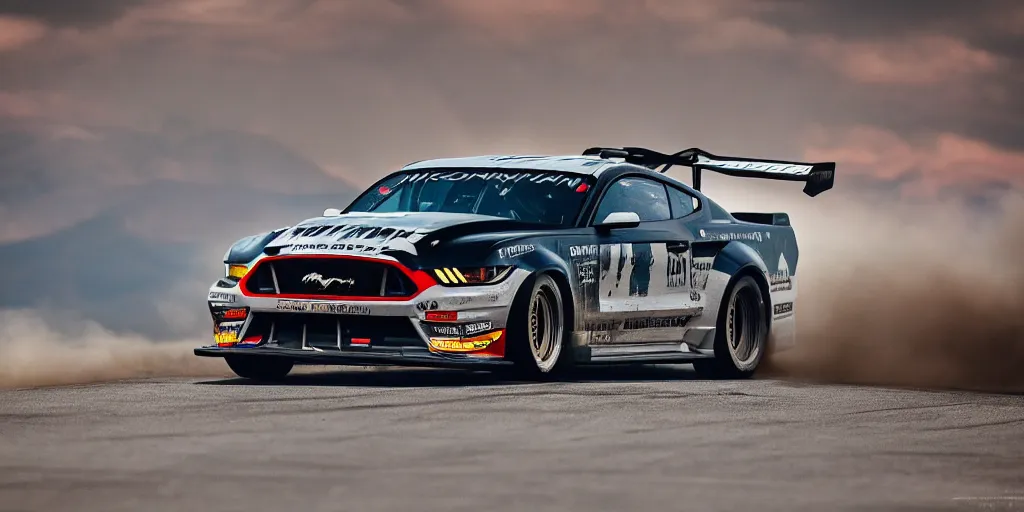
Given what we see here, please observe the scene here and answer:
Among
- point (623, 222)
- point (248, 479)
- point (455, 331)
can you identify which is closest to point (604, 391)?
point (455, 331)

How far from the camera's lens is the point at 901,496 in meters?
6.57

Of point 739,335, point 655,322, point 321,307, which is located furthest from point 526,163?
point 321,307

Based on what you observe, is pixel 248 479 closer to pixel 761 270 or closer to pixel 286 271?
pixel 286 271

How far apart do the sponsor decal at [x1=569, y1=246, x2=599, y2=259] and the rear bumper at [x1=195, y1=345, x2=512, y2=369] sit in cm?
104

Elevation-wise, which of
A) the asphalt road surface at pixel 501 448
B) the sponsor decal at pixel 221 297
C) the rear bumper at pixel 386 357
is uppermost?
the sponsor decal at pixel 221 297

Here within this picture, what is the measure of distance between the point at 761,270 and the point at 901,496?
7291 millimetres

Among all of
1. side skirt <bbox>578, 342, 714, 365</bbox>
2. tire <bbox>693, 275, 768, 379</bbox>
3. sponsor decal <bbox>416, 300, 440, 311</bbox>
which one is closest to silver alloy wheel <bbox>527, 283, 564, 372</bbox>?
side skirt <bbox>578, 342, 714, 365</bbox>

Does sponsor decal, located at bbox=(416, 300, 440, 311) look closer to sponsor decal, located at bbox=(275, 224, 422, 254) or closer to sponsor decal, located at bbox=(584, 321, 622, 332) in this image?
sponsor decal, located at bbox=(275, 224, 422, 254)

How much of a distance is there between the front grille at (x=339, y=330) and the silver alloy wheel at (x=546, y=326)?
839 millimetres

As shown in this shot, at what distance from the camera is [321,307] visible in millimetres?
11148

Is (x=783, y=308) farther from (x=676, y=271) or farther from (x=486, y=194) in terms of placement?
(x=486, y=194)

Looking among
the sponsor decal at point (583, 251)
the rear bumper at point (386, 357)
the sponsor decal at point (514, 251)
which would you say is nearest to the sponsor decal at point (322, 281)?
the rear bumper at point (386, 357)

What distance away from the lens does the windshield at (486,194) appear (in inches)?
488

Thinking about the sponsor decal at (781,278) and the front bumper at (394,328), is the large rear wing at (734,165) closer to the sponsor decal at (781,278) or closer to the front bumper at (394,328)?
the sponsor decal at (781,278)
